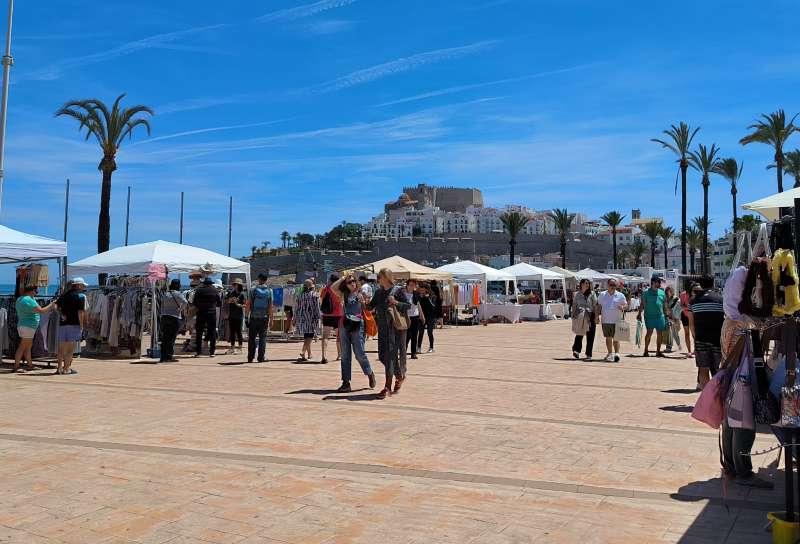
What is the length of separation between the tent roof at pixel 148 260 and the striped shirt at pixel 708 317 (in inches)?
422

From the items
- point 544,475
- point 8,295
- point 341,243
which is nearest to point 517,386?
point 544,475

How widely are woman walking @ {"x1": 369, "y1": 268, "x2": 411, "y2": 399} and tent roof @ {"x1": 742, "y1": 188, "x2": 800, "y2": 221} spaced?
4.36 m

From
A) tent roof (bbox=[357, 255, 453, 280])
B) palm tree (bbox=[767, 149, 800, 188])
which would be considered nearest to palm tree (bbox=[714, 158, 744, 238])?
palm tree (bbox=[767, 149, 800, 188])

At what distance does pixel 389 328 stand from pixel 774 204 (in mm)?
4754

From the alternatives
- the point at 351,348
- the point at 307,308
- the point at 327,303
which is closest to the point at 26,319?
the point at 327,303

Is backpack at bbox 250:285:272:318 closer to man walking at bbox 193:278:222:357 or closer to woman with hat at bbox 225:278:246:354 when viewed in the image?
man walking at bbox 193:278:222:357

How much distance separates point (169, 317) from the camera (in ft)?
44.8

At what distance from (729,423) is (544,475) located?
1438 millimetres

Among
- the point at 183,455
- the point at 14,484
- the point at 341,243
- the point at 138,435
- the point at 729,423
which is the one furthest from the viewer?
the point at 341,243

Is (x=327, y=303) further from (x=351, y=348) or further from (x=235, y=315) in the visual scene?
(x=235, y=315)

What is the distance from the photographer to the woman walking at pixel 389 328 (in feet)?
29.8

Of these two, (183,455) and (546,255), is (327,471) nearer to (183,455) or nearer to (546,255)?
(183,455)

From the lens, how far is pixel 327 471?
5461 millimetres

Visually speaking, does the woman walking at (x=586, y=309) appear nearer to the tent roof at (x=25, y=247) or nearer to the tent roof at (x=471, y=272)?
the tent roof at (x=25, y=247)
